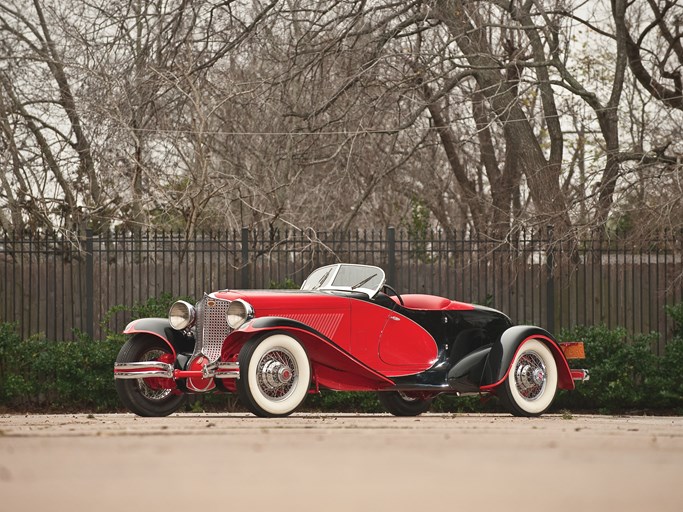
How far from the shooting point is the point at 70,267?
1627 centimetres

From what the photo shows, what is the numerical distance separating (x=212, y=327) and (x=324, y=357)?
3.45 ft

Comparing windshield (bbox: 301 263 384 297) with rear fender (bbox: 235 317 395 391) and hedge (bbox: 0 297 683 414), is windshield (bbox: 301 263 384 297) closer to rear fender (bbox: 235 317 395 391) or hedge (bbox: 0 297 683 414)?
rear fender (bbox: 235 317 395 391)

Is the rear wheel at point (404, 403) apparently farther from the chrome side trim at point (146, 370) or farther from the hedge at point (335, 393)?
the chrome side trim at point (146, 370)

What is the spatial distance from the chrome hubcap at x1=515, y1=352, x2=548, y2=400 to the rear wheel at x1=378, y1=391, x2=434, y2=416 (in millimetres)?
1232

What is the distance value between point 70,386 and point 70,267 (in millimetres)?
2305

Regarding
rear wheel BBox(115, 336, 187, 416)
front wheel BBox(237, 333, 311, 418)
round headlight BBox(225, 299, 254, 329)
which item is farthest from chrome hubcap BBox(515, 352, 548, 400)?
rear wheel BBox(115, 336, 187, 416)

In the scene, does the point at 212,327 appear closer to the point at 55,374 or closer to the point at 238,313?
the point at 238,313

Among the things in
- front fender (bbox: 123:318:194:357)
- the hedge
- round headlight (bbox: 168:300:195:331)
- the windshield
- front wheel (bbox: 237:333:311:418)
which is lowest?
the hedge

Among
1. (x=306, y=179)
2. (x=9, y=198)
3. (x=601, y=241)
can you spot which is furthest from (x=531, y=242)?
(x=306, y=179)

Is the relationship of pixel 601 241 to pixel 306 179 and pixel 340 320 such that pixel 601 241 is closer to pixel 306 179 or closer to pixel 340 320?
pixel 340 320

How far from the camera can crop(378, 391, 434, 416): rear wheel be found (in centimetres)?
1177

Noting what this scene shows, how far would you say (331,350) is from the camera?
9.91m

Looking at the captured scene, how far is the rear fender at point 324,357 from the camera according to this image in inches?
371

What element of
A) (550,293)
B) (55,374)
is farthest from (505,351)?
(55,374)
